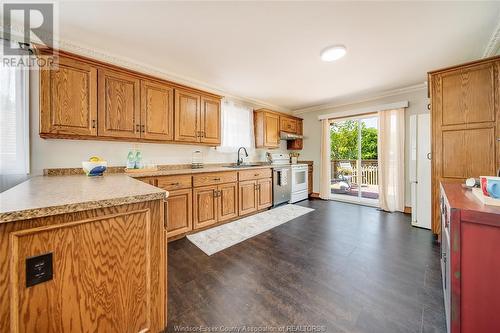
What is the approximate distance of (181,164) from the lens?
10.4 ft

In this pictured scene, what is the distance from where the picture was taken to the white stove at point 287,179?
4039 mm

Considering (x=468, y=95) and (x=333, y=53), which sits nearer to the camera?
(x=468, y=95)

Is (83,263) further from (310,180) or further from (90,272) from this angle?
(310,180)

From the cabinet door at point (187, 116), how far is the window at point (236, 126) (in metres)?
0.84

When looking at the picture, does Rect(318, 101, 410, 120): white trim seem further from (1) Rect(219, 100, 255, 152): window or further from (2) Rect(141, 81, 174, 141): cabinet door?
(2) Rect(141, 81, 174, 141): cabinet door

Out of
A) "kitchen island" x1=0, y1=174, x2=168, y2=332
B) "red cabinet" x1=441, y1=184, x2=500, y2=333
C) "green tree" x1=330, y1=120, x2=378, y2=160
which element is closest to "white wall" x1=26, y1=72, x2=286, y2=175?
"kitchen island" x1=0, y1=174, x2=168, y2=332

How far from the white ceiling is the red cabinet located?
1.81 metres

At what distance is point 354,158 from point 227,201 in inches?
138

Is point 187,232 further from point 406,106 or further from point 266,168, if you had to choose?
point 406,106

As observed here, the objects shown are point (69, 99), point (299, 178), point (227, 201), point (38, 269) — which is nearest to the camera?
point (38, 269)

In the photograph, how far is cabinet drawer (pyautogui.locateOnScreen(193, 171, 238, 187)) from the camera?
2.73 meters

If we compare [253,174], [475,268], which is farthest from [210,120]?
[475,268]

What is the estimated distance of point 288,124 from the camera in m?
4.82

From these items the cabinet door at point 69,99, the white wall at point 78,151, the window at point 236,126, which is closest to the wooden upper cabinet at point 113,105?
the cabinet door at point 69,99
